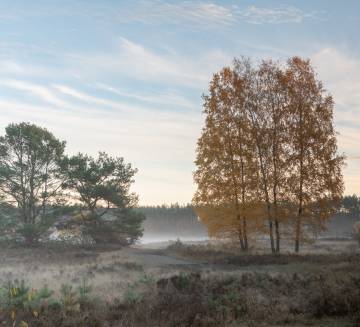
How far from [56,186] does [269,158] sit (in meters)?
20.9

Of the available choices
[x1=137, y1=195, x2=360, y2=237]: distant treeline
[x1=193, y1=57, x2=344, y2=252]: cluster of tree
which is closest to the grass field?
[x1=193, y1=57, x2=344, y2=252]: cluster of tree

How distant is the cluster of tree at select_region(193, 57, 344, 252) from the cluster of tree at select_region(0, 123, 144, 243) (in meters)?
13.6

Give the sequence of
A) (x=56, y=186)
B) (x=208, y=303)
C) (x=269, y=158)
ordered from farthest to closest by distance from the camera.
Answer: (x=56, y=186) < (x=269, y=158) < (x=208, y=303)

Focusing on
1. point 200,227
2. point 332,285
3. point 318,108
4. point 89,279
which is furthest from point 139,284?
point 200,227

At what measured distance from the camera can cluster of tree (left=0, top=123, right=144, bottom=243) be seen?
37.4m

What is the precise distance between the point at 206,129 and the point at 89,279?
13.5 m

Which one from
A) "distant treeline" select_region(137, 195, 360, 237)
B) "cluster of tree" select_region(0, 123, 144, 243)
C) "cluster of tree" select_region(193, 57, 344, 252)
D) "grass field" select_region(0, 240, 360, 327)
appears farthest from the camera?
"distant treeline" select_region(137, 195, 360, 237)

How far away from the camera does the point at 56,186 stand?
38.9m

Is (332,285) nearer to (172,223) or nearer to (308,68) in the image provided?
(308,68)

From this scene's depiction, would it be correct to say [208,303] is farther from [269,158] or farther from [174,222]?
[174,222]

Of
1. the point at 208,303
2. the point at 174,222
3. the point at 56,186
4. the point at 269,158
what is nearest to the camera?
the point at 208,303

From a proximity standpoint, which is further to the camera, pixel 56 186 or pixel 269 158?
pixel 56 186

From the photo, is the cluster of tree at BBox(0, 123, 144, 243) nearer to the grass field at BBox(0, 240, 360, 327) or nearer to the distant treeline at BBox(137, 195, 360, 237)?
the grass field at BBox(0, 240, 360, 327)

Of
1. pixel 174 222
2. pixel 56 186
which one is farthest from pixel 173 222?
pixel 56 186
